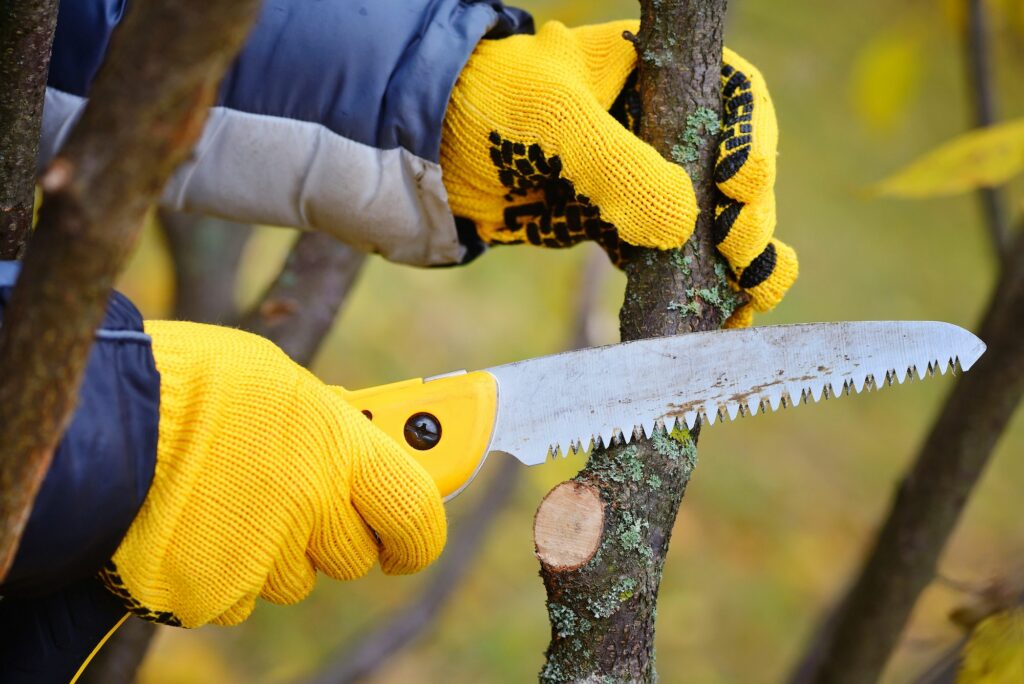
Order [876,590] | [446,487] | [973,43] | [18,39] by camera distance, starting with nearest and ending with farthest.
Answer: [18,39], [446,487], [876,590], [973,43]

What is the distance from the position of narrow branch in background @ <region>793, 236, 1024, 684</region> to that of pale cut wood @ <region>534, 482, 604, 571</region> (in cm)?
69

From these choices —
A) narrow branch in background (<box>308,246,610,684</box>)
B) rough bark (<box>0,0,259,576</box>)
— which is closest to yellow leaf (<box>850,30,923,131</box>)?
narrow branch in background (<box>308,246,610,684</box>)

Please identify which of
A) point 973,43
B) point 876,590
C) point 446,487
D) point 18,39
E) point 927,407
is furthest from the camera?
point 927,407

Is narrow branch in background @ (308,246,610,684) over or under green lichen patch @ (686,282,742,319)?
under

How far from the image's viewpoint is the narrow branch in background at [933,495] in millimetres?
1371

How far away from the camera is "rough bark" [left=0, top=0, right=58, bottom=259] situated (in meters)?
0.80

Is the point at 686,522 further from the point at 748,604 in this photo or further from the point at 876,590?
the point at 876,590

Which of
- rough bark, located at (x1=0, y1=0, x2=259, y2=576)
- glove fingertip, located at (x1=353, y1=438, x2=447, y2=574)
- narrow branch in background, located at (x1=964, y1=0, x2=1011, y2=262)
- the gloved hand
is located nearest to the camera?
rough bark, located at (x1=0, y1=0, x2=259, y2=576)

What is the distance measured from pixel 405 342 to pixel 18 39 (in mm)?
2503

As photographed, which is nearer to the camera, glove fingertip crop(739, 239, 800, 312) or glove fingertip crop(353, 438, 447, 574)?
glove fingertip crop(353, 438, 447, 574)

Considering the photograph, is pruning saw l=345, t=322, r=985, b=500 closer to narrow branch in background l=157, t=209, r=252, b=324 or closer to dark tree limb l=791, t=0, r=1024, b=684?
dark tree limb l=791, t=0, r=1024, b=684

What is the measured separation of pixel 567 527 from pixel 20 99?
0.59m

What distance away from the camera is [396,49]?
3.53 feet

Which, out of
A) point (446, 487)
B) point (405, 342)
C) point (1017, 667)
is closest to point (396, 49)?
point (446, 487)
